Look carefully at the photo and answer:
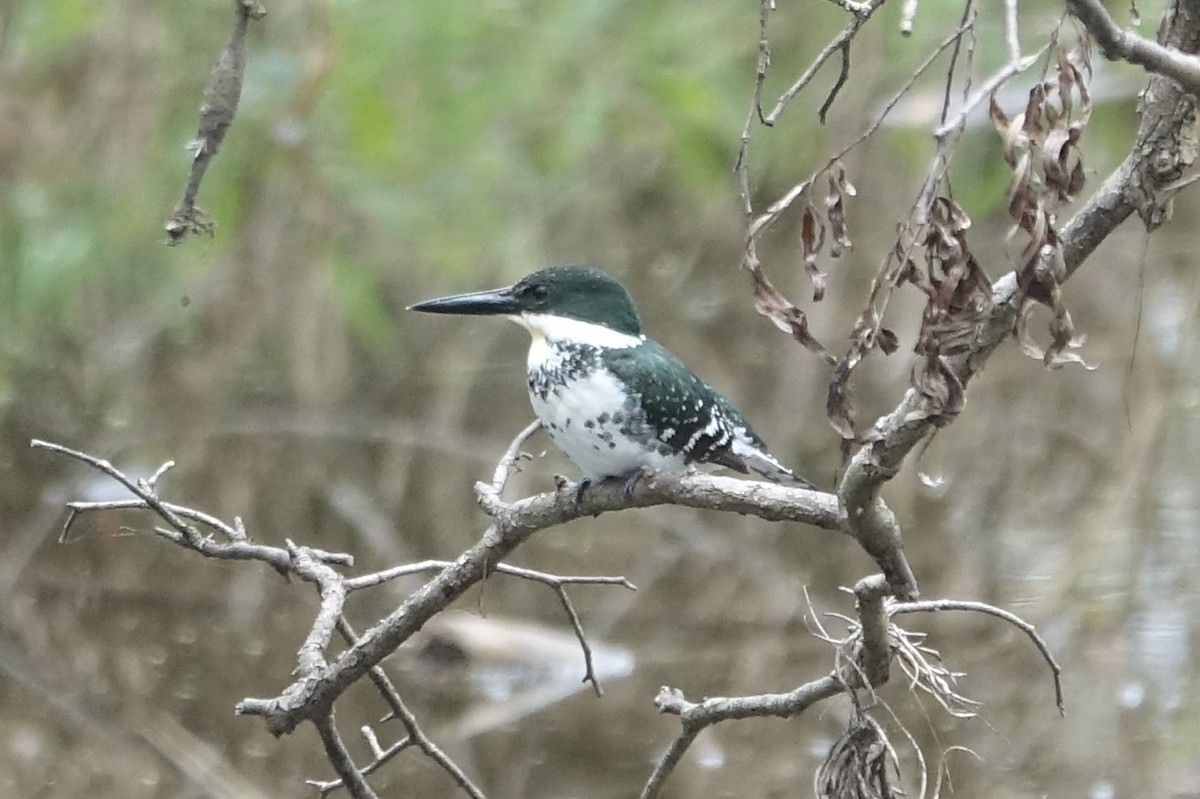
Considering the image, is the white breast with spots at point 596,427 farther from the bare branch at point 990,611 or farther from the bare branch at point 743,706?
the bare branch at point 990,611

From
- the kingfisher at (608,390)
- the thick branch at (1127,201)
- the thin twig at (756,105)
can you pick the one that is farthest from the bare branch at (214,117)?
the kingfisher at (608,390)

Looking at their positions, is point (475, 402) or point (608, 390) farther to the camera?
point (475, 402)

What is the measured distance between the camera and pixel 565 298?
271 cm

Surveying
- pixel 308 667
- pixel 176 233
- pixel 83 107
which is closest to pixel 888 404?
pixel 83 107

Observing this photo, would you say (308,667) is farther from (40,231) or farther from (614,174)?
(614,174)

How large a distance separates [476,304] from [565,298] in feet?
0.51

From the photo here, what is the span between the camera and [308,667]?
191 cm

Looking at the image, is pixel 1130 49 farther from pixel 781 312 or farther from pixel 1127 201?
pixel 781 312

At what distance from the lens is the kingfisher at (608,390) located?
251 cm

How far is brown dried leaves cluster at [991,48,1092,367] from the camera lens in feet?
3.94

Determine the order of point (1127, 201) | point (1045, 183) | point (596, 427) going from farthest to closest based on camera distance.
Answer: point (596, 427) < point (1127, 201) < point (1045, 183)

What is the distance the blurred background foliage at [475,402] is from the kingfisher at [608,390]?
0.97 metres

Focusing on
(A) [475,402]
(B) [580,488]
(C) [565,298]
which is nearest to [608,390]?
(C) [565,298]

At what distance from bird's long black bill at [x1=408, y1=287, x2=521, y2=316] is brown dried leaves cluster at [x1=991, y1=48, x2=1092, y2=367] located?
1370 millimetres
